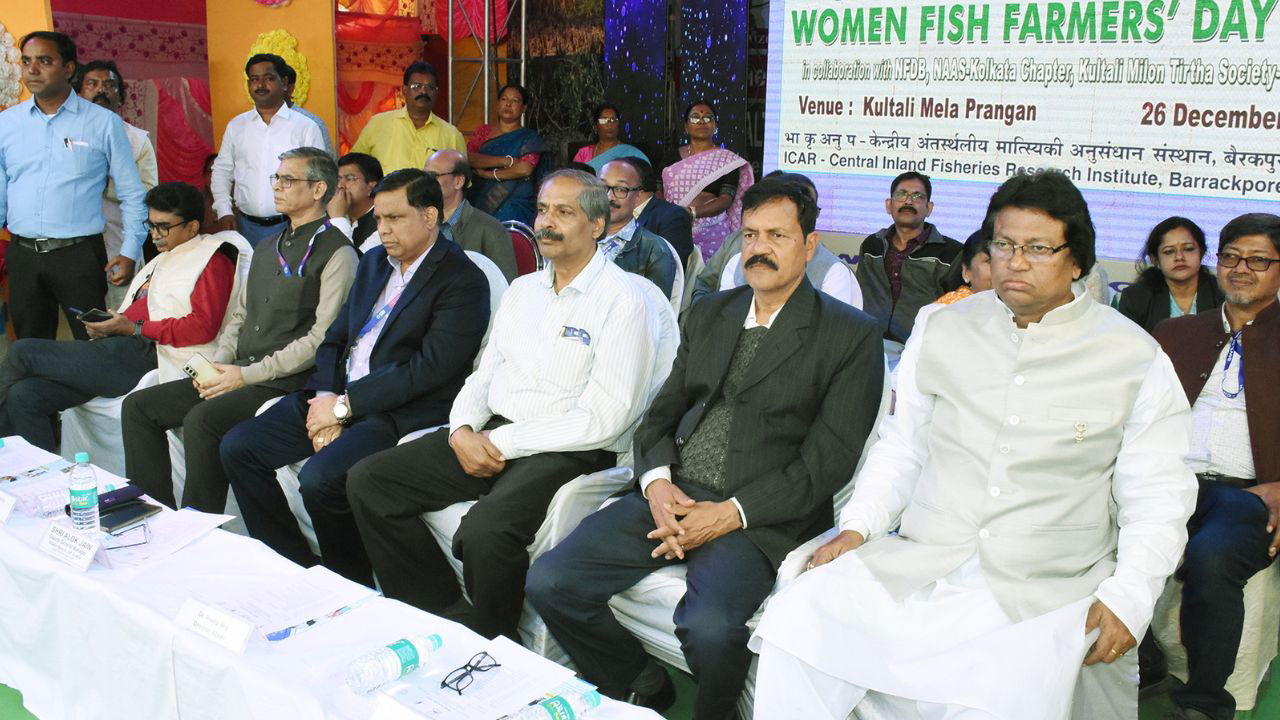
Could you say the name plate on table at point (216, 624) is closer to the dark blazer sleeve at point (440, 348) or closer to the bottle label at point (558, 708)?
the bottle label at point (558, 708)

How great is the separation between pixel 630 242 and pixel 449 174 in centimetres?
94

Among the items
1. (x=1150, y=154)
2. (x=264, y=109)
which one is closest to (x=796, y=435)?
(x=1150, y=154)

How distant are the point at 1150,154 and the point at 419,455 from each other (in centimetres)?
329

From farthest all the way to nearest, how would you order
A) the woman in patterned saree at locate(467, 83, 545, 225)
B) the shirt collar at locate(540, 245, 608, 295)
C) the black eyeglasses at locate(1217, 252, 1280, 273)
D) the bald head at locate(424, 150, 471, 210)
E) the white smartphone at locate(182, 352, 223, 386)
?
the woman in patterned saree at locate(467, 83, 545, 225) → the bald head at locate(424, 150, 471, 210) → the white smartphone at locate(182, 352, 223, 386) → the shirt collar at locate(540, 245, 608, 295) → the black eyeglasses at locate(1217, 252, 1280, 273)

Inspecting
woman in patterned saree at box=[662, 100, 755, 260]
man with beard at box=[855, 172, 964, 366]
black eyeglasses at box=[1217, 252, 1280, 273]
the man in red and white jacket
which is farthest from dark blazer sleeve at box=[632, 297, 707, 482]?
woman in patterned saree at box=[662, 100, 755, 260]

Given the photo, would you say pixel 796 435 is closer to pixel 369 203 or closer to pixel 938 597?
pixel 938 597

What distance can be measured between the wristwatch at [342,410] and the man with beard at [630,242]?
1.41 metres

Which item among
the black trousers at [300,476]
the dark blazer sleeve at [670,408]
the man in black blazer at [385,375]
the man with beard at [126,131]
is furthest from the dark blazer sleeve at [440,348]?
A: the man with beard at [126,131]

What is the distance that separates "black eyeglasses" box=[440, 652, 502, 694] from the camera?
1.84 metres

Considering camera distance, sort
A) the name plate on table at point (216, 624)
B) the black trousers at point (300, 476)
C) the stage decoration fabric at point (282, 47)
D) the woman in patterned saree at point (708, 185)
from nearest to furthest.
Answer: the name plate on table at point (216, 624), the black trousers at point (300, 476), the woman in patterned saree at point (708, 185), the stage decoration fabric at point (282, 47)

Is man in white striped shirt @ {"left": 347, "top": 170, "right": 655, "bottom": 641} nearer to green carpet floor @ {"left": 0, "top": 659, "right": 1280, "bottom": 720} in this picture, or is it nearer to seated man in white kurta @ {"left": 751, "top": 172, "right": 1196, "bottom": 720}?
green carpet floor @ {"left": 0, "top": 659, "right": 1280, "bottom": 720}

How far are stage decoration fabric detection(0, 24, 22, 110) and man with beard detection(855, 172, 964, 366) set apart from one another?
4.55 metres

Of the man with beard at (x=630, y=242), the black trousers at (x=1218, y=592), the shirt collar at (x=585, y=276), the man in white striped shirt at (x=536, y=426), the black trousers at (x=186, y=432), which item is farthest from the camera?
the man with beard at (x=630, y=242)

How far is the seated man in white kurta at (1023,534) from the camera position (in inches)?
81.7
